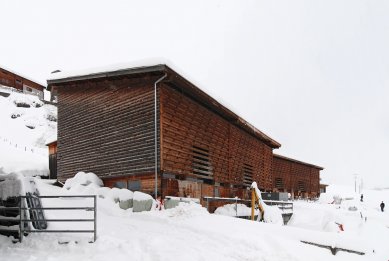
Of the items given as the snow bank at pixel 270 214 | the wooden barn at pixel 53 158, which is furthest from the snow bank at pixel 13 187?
the wooden barn at pixel 53 158

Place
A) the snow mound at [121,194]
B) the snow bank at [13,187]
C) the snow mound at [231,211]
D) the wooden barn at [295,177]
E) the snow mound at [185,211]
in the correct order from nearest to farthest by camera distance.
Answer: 1. the snow bank at [13,187]
2. the snow mound at [185,211]
3. the snow mound at [121,194]
4. the snow mound at [231,211]
5. the wooden barn at [295,177]

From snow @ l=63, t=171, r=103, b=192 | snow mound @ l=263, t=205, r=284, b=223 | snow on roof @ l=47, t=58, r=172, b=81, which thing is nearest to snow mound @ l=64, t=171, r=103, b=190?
snow @ l=63, t=171, r=103, b=192

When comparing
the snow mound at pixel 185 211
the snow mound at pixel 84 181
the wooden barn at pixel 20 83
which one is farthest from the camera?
the wooden barn at pixel 20 83

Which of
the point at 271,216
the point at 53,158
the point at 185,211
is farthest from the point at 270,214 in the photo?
the point at 53,158

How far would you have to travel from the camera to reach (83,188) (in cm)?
1565

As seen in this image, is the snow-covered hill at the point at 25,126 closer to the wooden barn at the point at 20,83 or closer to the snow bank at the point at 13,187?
the wooden barn at the point at 20,83

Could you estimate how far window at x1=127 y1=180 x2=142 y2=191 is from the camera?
51.1 ft

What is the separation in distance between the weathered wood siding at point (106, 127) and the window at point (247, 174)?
1120 cm

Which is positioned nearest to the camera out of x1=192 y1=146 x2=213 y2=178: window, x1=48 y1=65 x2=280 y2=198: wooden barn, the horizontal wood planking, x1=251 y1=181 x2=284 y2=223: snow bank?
the horizontal wood planking

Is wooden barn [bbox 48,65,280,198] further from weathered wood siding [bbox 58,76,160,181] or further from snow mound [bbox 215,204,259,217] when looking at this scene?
snow mound [bbox 215,204,259,217]

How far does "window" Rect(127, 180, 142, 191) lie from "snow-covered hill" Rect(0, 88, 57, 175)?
24.9 metres

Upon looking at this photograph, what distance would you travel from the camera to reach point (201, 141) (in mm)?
18469

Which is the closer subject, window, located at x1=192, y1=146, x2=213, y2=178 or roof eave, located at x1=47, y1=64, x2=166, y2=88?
roof eave, located at x1=47, y1=64, x2=166, y2=88

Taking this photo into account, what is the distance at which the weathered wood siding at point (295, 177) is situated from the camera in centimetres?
3788
